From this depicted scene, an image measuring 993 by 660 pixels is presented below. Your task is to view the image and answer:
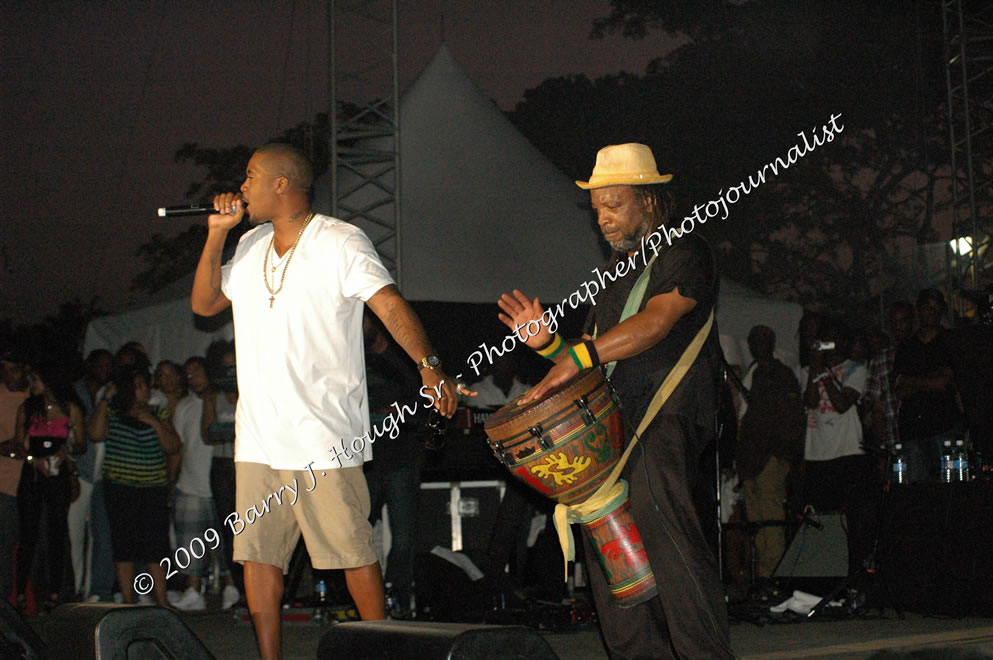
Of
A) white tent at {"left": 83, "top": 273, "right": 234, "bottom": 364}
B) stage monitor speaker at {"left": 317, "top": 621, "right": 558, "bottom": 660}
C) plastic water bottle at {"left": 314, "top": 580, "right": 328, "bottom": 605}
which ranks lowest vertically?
plastic water bottle at {"left": 314, "top": 580, "right": 328, "bottom": 605}

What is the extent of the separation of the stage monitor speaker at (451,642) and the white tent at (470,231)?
28.8 ft

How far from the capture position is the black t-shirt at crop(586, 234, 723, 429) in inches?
161

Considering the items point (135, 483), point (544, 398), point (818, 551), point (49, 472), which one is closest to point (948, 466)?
point (818, 551)

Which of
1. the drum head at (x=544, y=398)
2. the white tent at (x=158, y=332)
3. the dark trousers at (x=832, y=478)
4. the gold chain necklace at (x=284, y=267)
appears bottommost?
the dark trousers at (x=832, y=478)

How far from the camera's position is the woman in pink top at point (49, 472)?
341 inches

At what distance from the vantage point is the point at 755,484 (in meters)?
9.77

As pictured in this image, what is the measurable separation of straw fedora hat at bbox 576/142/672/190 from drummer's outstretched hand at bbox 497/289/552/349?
2.23ft

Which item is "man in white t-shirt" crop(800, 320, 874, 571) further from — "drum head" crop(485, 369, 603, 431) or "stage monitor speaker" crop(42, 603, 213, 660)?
"stage monitor speaker" crop(42, 603, 213, 660)

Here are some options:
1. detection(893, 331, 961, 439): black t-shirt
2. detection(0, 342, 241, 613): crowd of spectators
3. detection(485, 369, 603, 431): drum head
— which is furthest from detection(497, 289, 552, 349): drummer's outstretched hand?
detection(893, 331, 961, 439): black t-shirt

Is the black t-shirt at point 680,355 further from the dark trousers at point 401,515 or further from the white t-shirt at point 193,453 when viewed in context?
the white t-shirt at point 193,453

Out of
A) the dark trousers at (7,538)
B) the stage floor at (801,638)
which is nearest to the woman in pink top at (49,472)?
the dark trousers at (7,538)

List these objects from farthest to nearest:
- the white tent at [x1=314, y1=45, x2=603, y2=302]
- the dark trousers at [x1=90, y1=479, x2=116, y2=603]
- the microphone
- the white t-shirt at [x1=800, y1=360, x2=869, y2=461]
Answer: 1. the white tent at [x1=314, y1=45, x2=603, y2=302]
2. the white t-shirt at [x1=800, y1=360, x2=869, y2=461]
3. the dark trousers at [x1=90, y1=479, x2=116, y2=603]
4. the microphone

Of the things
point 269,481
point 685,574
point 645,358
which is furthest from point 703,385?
point 269,481

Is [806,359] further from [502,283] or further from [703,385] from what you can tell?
[703,385]
